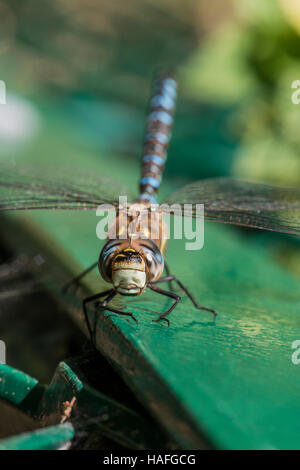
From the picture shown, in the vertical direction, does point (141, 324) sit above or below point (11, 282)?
below

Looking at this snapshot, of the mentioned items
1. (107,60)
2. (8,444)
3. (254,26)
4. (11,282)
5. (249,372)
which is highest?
(107,60)

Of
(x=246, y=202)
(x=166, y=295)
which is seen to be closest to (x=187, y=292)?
(x=166, y=295)

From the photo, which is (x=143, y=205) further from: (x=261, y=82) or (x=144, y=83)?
(x=144, y=83)

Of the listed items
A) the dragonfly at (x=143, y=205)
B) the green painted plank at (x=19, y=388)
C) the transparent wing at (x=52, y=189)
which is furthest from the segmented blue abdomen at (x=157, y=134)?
the green painted plank at (x=19, y=388)

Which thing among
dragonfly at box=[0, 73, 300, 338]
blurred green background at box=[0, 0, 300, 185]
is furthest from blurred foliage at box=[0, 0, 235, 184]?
dragonfly at box=[0, 73, 300, 338]

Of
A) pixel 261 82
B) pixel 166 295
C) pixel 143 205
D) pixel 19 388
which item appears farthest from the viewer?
pixel 261 82

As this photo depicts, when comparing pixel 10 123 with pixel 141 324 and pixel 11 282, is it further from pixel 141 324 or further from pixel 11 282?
pixel 141 324

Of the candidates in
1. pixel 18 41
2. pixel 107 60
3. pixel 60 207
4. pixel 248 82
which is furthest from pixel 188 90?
pixel 60 207
